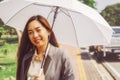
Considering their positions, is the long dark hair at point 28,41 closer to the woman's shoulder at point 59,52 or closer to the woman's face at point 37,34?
the woman's face at point 37,34

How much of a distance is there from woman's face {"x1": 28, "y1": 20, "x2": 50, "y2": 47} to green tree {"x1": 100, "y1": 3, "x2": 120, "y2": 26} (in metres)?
115

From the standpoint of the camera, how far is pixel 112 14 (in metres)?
130

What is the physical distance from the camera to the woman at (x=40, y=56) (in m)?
4.08

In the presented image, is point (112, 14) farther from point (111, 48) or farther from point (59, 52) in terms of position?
point (59, 52)

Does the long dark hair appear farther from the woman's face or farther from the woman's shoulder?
the woman's shoulder

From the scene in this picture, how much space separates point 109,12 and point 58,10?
126681mm

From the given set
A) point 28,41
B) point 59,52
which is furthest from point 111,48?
point 59,52

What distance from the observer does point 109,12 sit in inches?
5153

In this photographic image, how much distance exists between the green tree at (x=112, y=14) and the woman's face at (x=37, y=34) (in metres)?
115

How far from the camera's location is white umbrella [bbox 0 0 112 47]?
4.89m

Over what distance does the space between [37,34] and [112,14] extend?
127 meters

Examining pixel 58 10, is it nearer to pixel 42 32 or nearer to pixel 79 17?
pixel 79 17

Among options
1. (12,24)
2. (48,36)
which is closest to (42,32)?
(48,36)

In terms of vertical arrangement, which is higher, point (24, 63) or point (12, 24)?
point (12, 24)
